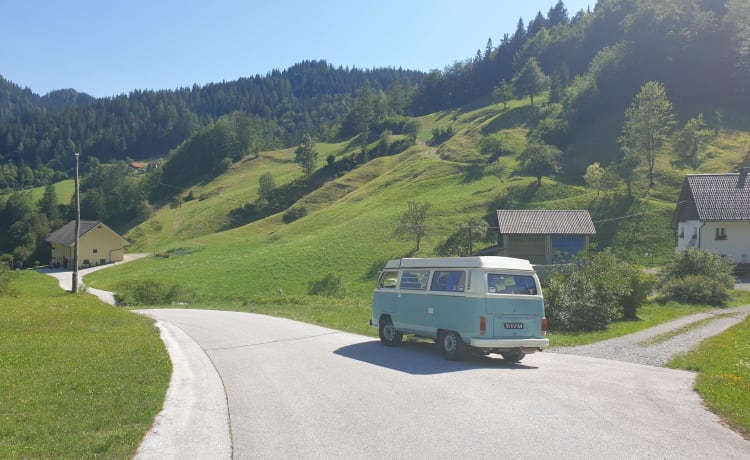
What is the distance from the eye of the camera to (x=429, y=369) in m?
12.6

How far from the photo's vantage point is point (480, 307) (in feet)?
43.7

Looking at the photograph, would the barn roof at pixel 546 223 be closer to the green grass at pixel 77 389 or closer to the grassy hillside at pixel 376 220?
Result: the grassy hillside at pixel 376 220

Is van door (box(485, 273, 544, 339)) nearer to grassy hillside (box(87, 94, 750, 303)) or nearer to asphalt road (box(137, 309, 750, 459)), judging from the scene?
asphalt road (box(137, 309, 750, 459))

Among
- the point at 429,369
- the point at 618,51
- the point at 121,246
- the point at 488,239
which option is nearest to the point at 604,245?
the point at 488,239

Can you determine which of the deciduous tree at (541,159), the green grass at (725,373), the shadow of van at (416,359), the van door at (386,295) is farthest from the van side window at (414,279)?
the deciduous tree at (541,159)

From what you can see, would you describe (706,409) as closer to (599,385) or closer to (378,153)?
(599,385)

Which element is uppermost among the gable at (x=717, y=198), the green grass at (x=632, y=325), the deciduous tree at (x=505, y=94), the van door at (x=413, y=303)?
the deciduous tree at (x=505, y=94)

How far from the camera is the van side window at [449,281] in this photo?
1398 cm

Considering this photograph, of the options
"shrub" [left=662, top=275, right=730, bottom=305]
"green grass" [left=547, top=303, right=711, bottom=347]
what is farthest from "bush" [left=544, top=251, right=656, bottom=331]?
"shrub" [left=662, top=275, right=730, bottom=305]

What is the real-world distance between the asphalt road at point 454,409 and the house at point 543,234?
35795 millimetres

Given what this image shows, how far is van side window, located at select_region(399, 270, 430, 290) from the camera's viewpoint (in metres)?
15.4

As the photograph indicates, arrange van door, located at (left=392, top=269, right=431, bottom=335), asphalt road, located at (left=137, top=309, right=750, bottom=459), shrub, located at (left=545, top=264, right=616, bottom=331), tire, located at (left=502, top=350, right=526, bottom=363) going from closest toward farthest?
asphalt road, located at (left=137, top=309, right=750, bottom=459) < tire, located at (left=502, top=350, right=526, bottom=363) < van door, located at (left=392, top=269, right=431, bottom=335) < shrub, located at (left=545, top=264, right=616, bottom=331)

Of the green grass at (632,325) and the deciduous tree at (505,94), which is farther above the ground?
the deciduous tree at (505,94)

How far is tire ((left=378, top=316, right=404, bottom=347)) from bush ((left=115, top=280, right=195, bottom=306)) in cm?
3208
